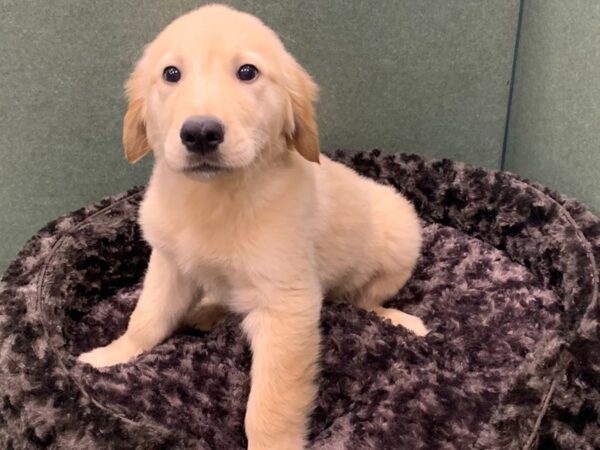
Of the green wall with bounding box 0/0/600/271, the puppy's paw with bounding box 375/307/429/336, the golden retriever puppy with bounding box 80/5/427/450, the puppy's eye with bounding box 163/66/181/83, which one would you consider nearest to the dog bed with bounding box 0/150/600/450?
the puppy's paw with bounding box 375/307/429/336

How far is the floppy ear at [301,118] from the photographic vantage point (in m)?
1.58

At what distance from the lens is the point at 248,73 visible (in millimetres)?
1482

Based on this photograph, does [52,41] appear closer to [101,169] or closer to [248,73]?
[101,169]

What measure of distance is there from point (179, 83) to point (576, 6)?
1.35 m

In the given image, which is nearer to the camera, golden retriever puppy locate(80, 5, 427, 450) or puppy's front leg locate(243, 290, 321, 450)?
golden retriever puppy locate(80, 5, 427, 450)

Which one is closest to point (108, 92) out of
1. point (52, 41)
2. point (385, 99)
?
point (52, 41)

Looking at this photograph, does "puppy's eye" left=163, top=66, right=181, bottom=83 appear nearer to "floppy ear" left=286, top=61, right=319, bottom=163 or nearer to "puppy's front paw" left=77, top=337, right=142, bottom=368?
"floppy ear" left=286, top=61, right=319, bottom=163

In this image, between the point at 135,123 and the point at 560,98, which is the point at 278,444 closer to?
the point at 135,123

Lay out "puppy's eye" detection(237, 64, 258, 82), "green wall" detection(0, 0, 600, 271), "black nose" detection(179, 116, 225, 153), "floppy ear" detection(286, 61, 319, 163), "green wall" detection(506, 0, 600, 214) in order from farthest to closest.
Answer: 1. "green wall" detection(0, 0, 600, 271)
2. "green wall" detection(506, 0, 600, 214)
3. "floppy ear" detection(286, 61, 319, 163)
4. "puppy's eye" detection(237, 64, 258, 82)
5. "black nose" detection(179, 116, 225, 153)

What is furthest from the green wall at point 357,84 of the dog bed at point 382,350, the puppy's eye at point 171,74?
the puppy's eye at point 171,74

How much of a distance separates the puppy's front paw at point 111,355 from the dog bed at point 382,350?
0.07 metres

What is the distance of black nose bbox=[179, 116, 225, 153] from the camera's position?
1312 mm

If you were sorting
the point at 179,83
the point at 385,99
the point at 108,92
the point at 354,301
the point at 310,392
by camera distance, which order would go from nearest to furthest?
the point at 179,83 < the point at 310,392 < the point at 354,301 < the point at 108,92 < the point at 385,99

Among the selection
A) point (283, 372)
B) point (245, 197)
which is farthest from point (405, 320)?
point (245, 197)
